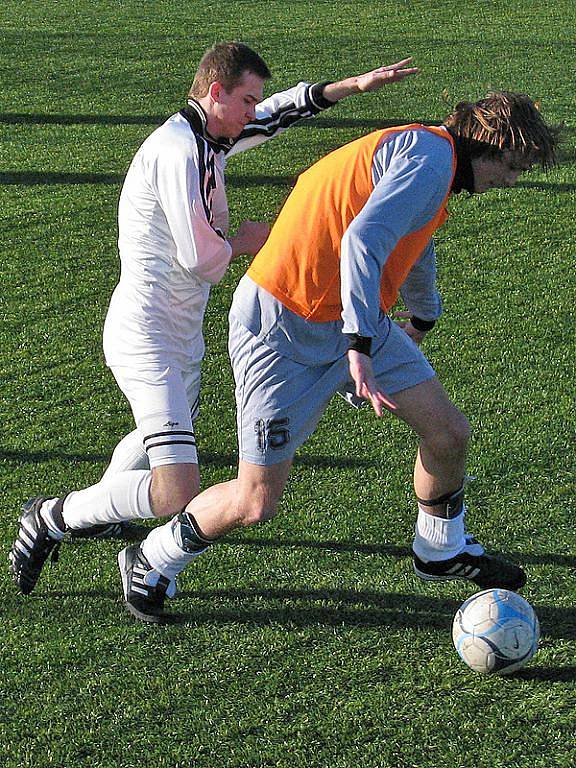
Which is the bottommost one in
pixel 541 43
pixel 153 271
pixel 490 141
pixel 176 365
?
pixel 541 43

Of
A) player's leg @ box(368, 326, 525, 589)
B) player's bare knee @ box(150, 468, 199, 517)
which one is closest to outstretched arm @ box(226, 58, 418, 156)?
player's leg @ box(368, 326, 525, 589)

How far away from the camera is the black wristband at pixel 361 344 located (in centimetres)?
369

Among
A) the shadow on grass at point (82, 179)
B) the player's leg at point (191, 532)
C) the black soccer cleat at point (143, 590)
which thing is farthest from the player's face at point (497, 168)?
the shadow on grass at point (82, 179)

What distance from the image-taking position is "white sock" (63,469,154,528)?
4.39 m

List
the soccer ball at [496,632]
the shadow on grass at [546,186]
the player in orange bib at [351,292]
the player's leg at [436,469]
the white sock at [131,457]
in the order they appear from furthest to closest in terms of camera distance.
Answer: the shadow on grass at [546,186]
the white sock at [131,457]
the player's leg at [436,469]
the soccer ball at [496,632]
the player in orange bib at [351,292]

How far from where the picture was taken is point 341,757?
3758 mm

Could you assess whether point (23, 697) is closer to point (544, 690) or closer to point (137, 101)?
point (544, 690)

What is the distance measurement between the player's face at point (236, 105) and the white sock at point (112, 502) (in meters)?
1.40

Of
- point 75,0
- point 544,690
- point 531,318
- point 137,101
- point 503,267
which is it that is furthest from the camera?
point 75,0

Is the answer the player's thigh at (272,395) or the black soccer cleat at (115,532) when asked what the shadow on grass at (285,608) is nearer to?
the black soccer cleat at (115,532)

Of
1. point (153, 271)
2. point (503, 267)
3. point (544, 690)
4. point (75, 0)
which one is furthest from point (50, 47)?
point (544, 690)

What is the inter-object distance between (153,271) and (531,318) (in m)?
3.41

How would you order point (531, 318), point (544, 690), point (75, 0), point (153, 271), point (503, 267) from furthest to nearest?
point (75, 0), point (503, 267), point (531, 318), point (153, 271), point (544, 690)

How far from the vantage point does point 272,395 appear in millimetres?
4020
